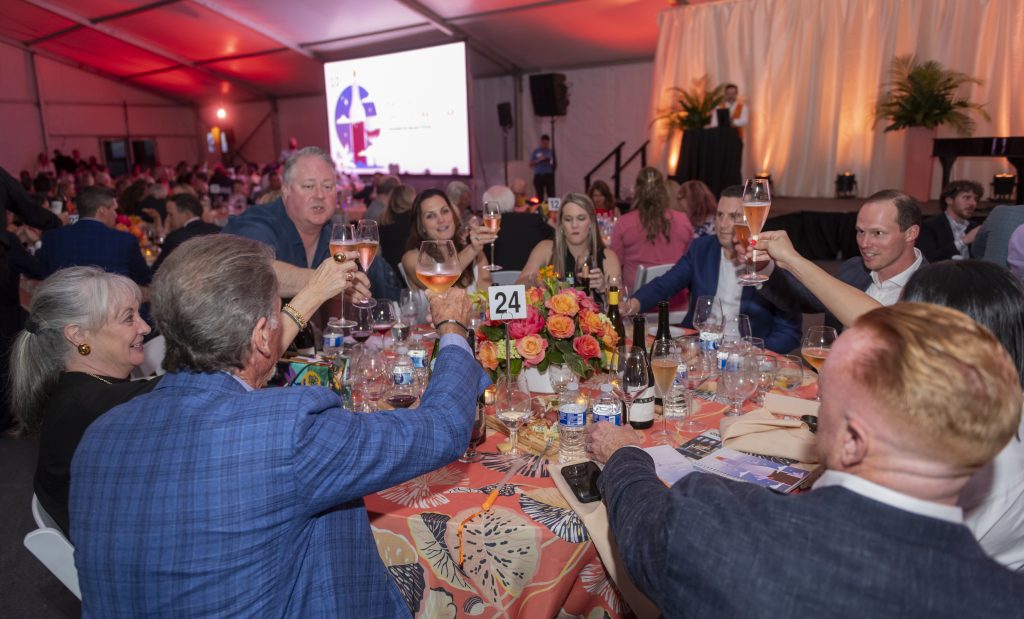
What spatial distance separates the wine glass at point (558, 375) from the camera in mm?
2191

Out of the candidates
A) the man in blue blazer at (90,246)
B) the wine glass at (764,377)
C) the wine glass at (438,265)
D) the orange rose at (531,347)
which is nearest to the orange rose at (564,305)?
the orange rose at (531,347)

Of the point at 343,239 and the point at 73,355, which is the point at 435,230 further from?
the point at 73,355

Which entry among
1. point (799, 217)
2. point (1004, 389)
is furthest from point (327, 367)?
point (799, 217)

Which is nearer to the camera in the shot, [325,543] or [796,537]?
[796,537]

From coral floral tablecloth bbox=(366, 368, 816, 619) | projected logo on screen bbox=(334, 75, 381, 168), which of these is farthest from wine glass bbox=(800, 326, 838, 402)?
projected logo on screen bbox=(334, 75, 381, 168)

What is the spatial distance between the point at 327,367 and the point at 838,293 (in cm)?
184

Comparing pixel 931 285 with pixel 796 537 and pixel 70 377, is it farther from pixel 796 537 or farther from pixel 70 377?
pixel 70 377

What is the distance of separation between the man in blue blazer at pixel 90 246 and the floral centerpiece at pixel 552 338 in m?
3.86

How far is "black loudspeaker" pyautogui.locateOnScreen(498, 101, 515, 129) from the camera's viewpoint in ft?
45.7

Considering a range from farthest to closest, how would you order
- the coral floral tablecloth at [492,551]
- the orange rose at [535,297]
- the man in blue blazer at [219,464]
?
the orange rose at [535,297]
the coral floral tablecloth at [492,551]
the man in blue blazer at [219,464]

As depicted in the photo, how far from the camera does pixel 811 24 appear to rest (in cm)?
A: 1049

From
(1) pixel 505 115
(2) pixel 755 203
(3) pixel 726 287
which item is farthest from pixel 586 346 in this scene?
(1) pixel 505 115

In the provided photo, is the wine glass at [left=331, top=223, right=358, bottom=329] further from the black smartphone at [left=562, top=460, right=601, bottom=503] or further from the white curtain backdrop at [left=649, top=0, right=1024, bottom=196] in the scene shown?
the white curtain backdrop at [left=649, top=0, right=1024, bottom=196]

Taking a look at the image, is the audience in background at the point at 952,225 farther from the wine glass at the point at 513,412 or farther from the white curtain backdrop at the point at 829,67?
the wine glass at the point at 513,412
